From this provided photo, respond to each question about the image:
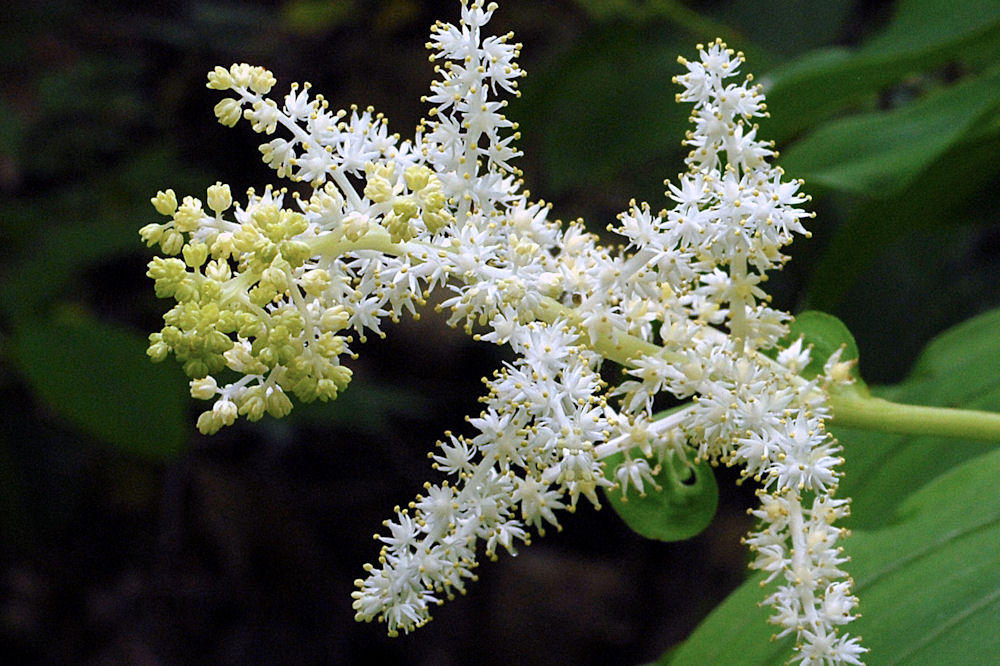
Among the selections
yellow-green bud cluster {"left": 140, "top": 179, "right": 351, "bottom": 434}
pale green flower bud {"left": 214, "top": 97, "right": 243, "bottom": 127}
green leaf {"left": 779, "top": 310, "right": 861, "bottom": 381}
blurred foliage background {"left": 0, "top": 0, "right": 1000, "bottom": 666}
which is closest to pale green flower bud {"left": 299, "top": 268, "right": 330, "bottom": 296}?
yellow-green bud cluster {"left": 140, "top": 179, "right": 351, "bottom": 434}

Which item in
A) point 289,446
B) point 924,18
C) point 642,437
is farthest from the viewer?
point 289,446

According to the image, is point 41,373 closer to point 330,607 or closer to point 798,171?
point 330,607

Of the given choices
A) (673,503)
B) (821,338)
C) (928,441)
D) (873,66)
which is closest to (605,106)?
(873,66)

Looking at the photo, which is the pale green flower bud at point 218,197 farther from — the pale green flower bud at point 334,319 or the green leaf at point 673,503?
the green leaf at point 673,503

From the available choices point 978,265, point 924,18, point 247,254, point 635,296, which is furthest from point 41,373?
point 978,265

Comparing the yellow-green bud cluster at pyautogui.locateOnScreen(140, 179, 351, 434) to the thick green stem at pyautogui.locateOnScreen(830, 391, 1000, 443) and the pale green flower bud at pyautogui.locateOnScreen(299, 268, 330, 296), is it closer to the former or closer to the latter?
the pale green flower bud at pyautogui.locateOnScreen(299, 268, 330, 296)

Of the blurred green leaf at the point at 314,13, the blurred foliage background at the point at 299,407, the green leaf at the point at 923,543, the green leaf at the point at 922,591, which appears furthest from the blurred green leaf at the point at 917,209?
the blurred green leaf at the point at 314,13
